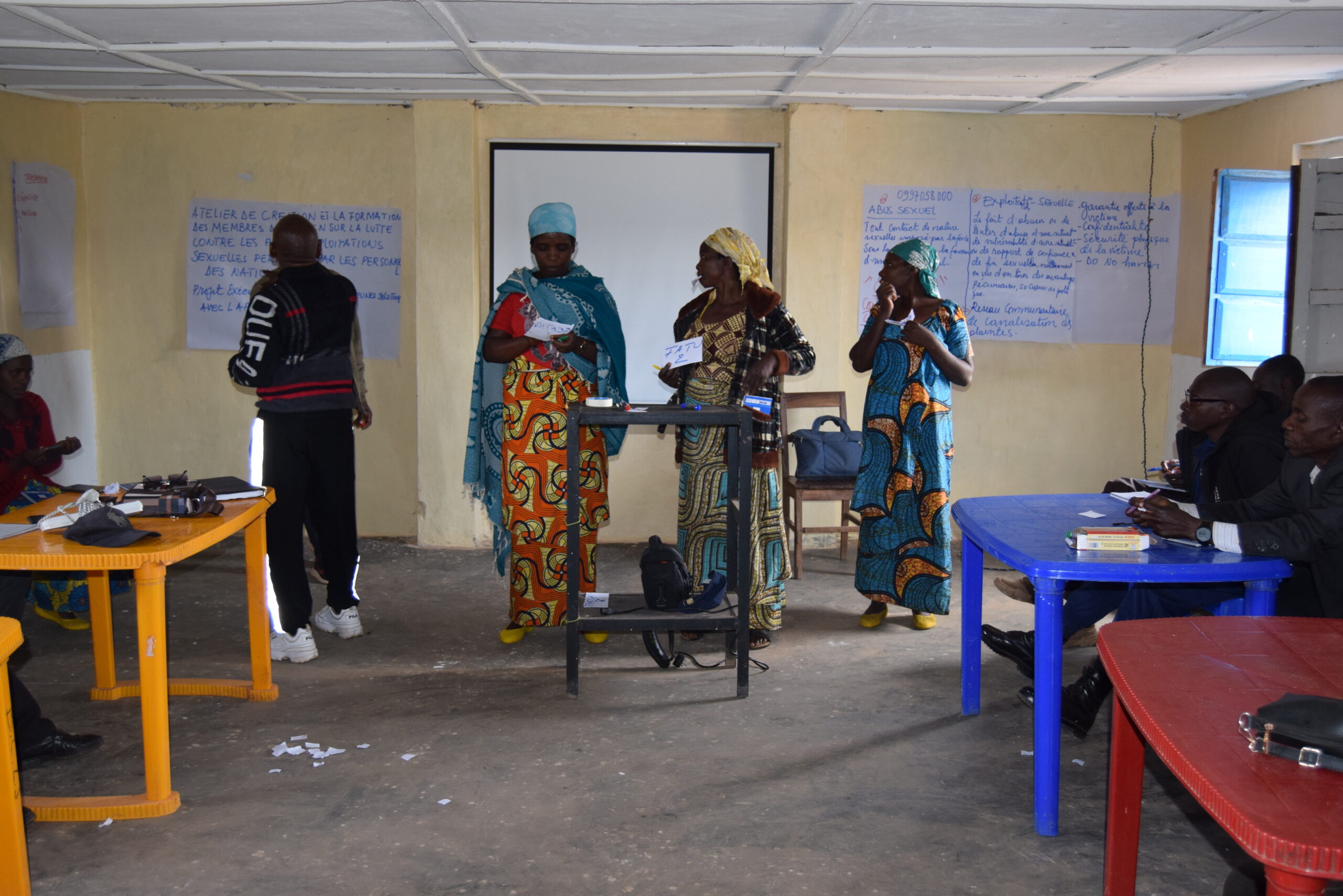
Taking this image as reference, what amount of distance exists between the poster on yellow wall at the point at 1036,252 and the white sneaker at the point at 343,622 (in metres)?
3.32

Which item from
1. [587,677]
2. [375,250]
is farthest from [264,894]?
[375,250]

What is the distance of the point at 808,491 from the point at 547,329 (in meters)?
Answer: 2.00

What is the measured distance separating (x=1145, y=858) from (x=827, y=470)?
2.95 m

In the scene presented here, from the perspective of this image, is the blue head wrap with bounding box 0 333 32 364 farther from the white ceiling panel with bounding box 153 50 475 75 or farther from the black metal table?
the black metal table

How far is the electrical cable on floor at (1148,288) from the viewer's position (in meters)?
6.12

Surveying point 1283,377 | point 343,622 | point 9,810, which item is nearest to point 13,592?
point 9,810

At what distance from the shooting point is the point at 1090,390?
633 cm

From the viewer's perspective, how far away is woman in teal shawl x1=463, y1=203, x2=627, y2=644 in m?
4.27

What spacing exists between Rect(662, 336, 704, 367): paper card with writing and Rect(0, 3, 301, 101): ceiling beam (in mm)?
2602

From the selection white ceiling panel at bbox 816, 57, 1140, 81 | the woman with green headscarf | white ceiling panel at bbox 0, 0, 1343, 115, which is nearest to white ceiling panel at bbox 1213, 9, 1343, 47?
white ceiling panel at bbox 0, 0, 1343, 115

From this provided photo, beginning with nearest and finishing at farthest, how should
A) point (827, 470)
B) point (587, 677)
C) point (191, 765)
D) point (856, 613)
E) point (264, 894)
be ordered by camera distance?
point (264, 894) < point (191, 765) < point (587, 677) < point (856, 613) < point (827, 470)

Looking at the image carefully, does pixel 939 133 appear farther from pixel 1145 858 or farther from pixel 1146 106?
pixel 1145 858

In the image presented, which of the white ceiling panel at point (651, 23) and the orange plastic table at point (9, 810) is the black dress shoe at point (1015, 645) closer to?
the white ceiling panel at point (651, 23)

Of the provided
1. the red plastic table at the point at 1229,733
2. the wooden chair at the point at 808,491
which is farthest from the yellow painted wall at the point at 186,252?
the red plastic table at the point at 1229,733
